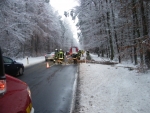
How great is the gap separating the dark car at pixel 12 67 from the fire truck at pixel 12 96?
11472mm

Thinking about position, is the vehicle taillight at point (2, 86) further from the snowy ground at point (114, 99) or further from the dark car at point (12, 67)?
the dark car at point (12, 67)

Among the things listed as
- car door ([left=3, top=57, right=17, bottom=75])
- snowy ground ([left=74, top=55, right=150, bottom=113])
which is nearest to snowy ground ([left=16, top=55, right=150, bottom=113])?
snowy ground ([left=74, top=55, right=150, bottom=113])

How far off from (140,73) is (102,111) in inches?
340

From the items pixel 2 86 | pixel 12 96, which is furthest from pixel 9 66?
pixel 2 86

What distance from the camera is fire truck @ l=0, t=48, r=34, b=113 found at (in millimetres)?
2557

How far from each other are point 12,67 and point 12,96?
12.5 metres

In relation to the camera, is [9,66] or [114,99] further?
[9,66]

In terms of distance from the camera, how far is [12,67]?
14.8m

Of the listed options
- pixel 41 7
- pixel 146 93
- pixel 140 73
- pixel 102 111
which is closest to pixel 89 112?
pixel 102 111

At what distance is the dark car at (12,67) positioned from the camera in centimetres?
1430

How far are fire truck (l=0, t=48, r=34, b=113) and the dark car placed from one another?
452 inches

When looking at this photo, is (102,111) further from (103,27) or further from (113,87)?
(103,27)

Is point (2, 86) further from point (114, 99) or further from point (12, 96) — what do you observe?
point (114, 99)

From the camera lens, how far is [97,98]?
339 inches
